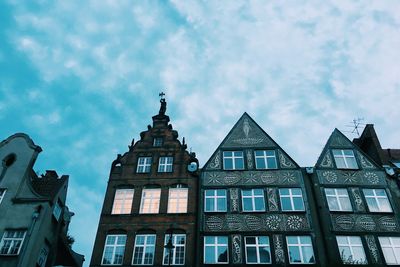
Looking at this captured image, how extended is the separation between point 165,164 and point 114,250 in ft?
24.2

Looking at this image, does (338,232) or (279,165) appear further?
(279,165)

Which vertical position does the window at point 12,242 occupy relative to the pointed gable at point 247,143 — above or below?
below

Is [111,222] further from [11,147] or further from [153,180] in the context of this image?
[11,147]

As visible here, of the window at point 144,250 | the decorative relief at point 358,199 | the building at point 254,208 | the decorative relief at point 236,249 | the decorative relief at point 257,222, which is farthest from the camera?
the decorative relief at point 358,199

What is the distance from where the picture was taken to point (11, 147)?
2816 cm

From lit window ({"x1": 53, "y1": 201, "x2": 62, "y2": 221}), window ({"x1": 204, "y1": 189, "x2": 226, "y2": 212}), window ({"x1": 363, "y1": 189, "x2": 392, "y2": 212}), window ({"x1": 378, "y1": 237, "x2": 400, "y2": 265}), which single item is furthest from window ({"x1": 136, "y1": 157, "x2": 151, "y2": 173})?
window ({"x1": 378, "y1": 237, "x2": 400, "y2": 265})

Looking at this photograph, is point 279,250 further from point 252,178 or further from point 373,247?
point 373,247

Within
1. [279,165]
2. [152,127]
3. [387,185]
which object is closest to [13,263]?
[152,127]

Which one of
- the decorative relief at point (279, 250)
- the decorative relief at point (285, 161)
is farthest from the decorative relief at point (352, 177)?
the decorative relief at point (279, 250)

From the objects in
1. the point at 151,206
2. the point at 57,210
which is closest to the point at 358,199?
the point at 151,206

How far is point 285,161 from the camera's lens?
28.2 metres

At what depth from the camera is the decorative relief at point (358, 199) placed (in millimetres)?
25328

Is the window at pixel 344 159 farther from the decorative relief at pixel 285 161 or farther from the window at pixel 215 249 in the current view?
the window at pixel 215 249

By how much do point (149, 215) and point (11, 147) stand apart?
11.8 metres
